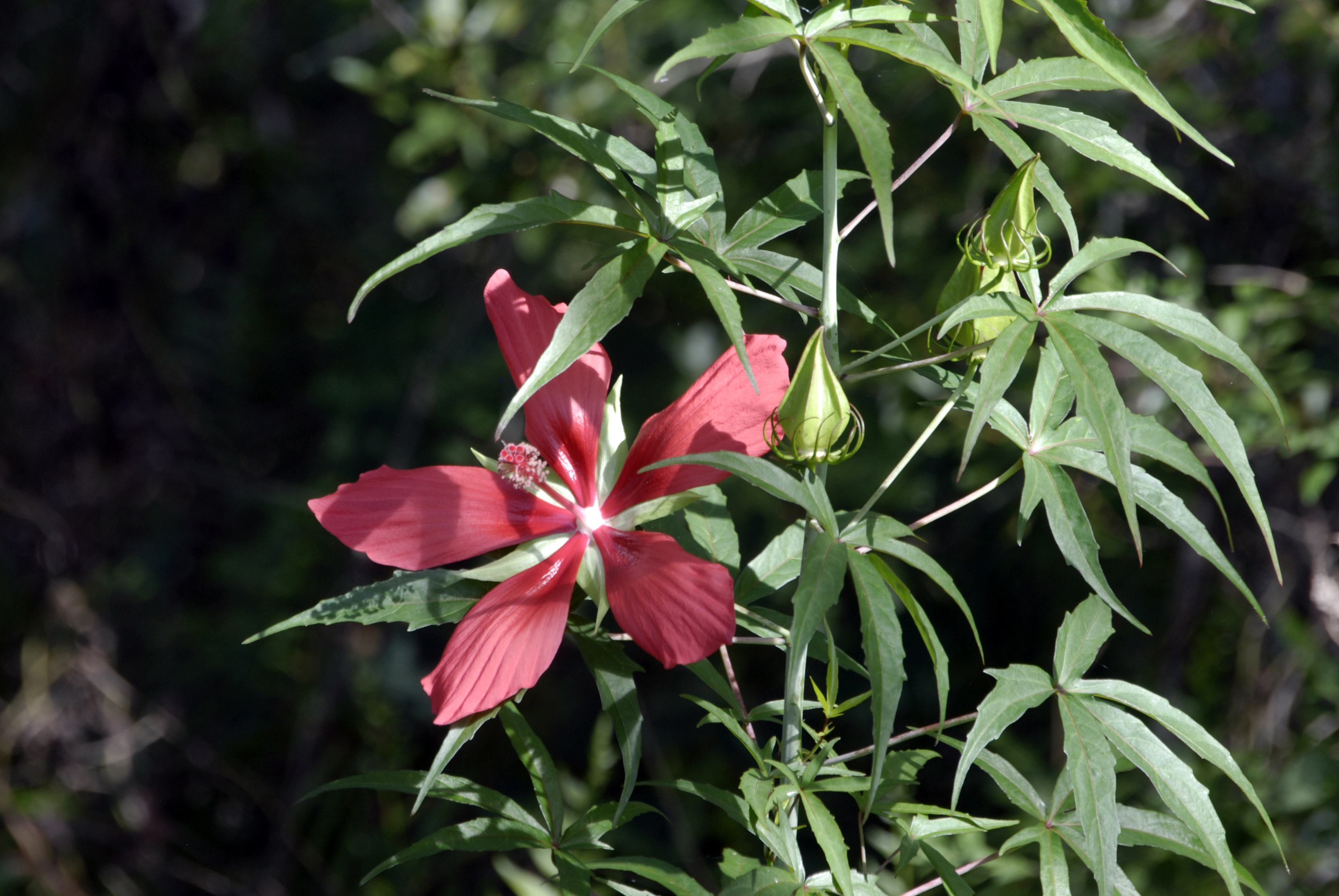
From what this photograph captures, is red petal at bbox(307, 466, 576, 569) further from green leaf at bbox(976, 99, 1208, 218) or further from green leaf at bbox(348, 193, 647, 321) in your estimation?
green leaf at bbox(976, 99, 1208, 218)

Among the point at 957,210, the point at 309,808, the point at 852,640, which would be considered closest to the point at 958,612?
the point at 852,640

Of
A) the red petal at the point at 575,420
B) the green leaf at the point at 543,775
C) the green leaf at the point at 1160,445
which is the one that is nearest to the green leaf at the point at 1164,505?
the green leaf at the point at 1160,445

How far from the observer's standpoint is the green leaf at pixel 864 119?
0.52m

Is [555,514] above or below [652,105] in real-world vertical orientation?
below

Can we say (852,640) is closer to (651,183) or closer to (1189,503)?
(1189,503)

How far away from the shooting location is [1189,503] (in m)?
1.77

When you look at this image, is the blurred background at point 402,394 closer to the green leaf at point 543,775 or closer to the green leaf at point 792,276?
the green leaf at point 792,276

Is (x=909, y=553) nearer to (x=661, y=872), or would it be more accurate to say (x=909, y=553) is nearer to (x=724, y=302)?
(x=724, y=302)

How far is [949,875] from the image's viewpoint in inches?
28.9

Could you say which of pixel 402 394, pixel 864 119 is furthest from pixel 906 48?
pixel 402 394

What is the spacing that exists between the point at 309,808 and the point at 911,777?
190 cm

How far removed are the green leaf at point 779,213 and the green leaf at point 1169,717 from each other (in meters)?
0.37

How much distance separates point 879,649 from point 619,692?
19 centimetres

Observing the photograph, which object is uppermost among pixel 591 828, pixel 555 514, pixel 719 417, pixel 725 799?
pixel 719 417
